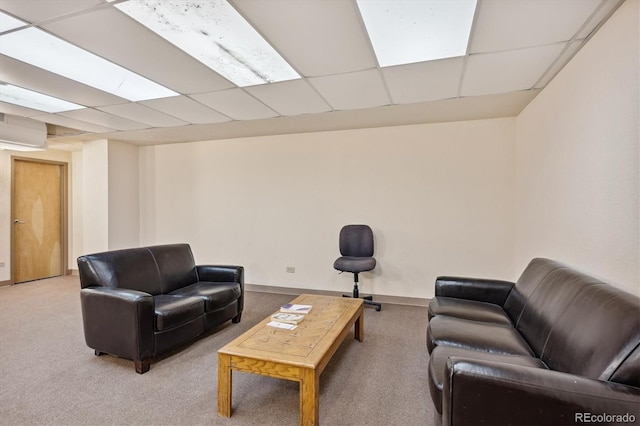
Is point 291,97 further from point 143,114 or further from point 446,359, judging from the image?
point 446,359

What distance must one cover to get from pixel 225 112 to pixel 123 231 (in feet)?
10.9

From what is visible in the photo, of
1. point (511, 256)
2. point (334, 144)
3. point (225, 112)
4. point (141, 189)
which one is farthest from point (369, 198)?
point (141, 189)

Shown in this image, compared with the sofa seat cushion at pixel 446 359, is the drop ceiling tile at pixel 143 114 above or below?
above

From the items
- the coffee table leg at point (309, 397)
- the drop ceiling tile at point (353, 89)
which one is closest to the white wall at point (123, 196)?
the drop ceiling tile at point (353, 89)

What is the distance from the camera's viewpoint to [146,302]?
2.38 metres

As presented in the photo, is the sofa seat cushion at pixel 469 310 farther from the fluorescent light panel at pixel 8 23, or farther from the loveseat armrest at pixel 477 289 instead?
the fluorescent light panel at pixel 8 23

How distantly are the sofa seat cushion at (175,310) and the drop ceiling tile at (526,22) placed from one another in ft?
9.99

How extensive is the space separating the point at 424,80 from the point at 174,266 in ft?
10.5

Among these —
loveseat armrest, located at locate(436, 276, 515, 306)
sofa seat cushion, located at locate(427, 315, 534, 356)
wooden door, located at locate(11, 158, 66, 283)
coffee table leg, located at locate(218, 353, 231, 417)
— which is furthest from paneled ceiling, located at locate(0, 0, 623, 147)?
wooden door, located at locate(11, 158, 66, 283)

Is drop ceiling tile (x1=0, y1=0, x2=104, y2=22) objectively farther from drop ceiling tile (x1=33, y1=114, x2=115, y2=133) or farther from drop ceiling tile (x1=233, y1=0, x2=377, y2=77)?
drop ceiling tile (x1=33, y1=114, x2=115, y2=133)

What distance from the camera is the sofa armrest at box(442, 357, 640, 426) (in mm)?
1125

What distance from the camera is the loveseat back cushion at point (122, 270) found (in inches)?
105

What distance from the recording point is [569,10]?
1.76m

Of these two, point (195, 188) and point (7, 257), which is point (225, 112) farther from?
point (7, 257)
